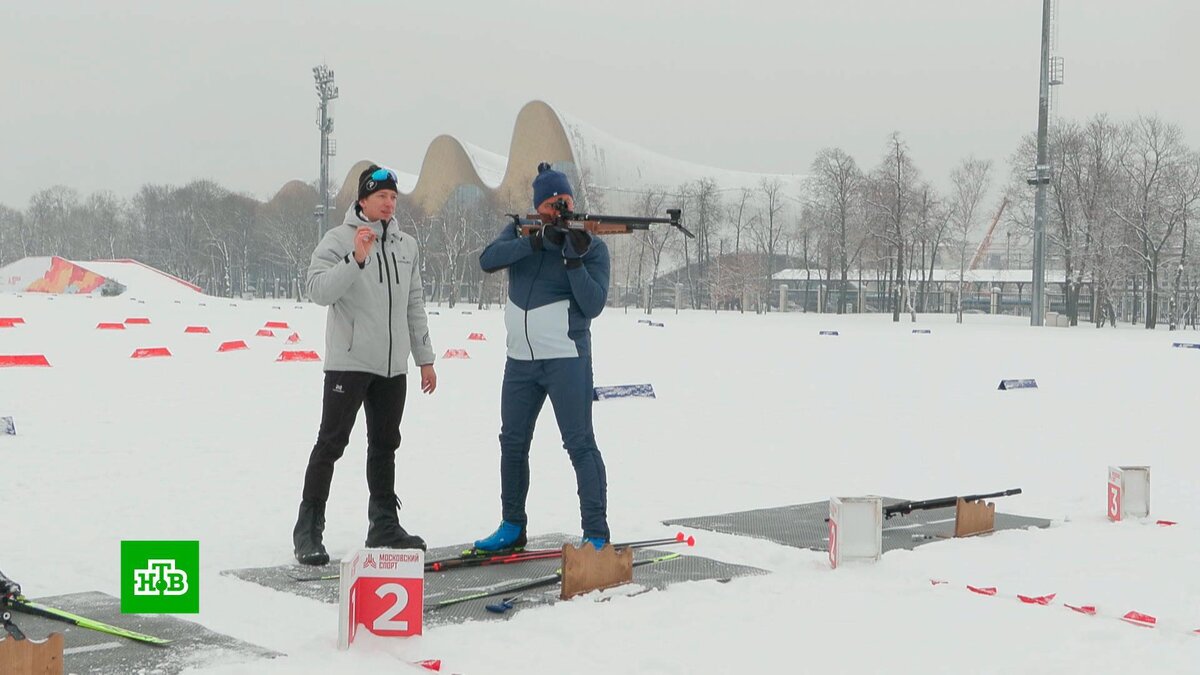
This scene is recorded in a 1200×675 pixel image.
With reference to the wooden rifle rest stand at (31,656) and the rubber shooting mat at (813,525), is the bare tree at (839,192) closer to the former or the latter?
the rubber shooting mat at (813,525)

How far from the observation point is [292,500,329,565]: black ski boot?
229 inches

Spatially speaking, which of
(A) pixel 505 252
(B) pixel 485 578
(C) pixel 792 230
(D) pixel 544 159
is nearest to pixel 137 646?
(B) pixel 485 578

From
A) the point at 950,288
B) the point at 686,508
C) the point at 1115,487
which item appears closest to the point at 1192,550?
the point at 1115,487

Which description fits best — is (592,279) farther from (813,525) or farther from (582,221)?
(813,525)

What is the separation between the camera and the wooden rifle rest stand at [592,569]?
5191 millimetres

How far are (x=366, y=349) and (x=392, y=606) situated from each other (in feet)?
6.02

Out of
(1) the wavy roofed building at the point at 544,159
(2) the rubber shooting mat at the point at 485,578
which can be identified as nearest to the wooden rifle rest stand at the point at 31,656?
(2) the rubber shooting mat at the point at 485,578

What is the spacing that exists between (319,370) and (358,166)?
10053 cm

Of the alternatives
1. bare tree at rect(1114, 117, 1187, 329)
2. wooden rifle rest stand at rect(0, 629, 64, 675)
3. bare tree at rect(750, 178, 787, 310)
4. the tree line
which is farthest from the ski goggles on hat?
bare tree at rect(750, 178, 787, 310)

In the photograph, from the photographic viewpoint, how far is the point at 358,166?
115500mm

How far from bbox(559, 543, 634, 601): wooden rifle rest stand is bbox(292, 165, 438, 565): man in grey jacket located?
3.73 ft

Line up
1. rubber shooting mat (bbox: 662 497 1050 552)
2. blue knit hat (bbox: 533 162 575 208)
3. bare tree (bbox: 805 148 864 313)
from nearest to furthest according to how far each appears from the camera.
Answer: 1. blue knit hat (bbox: 533 162 575 208)
2. rubber shooting mat (bbox: 662 497 1050 552)
3. bare tree (bbox: 805 148 864 313)

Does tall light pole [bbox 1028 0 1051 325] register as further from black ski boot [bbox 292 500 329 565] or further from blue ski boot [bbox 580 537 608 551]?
black ski boot [bbox 292 500 329 565]

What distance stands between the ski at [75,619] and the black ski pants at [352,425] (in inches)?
58.0
